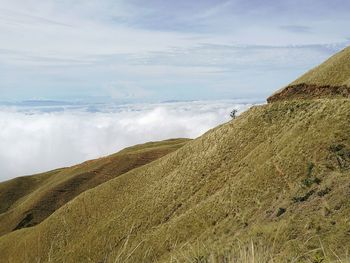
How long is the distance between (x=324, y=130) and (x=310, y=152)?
3.31 m

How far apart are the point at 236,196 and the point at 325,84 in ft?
87.1

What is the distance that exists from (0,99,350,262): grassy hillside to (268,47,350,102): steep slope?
6.00 meters

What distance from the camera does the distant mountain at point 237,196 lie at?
29078mm

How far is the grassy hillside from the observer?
29078mm

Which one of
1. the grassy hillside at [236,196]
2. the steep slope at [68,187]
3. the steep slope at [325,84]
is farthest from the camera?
the steep slope at [68,187]

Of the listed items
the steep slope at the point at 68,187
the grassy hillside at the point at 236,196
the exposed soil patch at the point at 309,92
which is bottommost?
the steep slope at the point at 68,187

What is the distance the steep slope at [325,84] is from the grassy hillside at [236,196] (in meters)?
6.00

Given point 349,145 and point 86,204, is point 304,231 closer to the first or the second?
point 349,145

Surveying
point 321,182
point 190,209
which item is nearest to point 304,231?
point 321,182

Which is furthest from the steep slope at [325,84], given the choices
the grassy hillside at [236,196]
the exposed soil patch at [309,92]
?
the grassy hillside at [236,196]

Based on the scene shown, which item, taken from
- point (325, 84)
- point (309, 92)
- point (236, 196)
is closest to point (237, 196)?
point (236, 196)

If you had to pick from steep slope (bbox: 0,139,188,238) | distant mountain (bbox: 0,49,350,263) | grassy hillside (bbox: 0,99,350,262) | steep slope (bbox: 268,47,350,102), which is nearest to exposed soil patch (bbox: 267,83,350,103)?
steep slope (bbox: 268,47,350,102)

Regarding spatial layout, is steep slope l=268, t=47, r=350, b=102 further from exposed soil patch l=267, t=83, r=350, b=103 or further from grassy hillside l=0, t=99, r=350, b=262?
grassy hillside l=0, t=99, r=350, b=262

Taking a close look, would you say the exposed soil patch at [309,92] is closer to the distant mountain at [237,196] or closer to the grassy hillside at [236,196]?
the distant mountain at [237,196]
